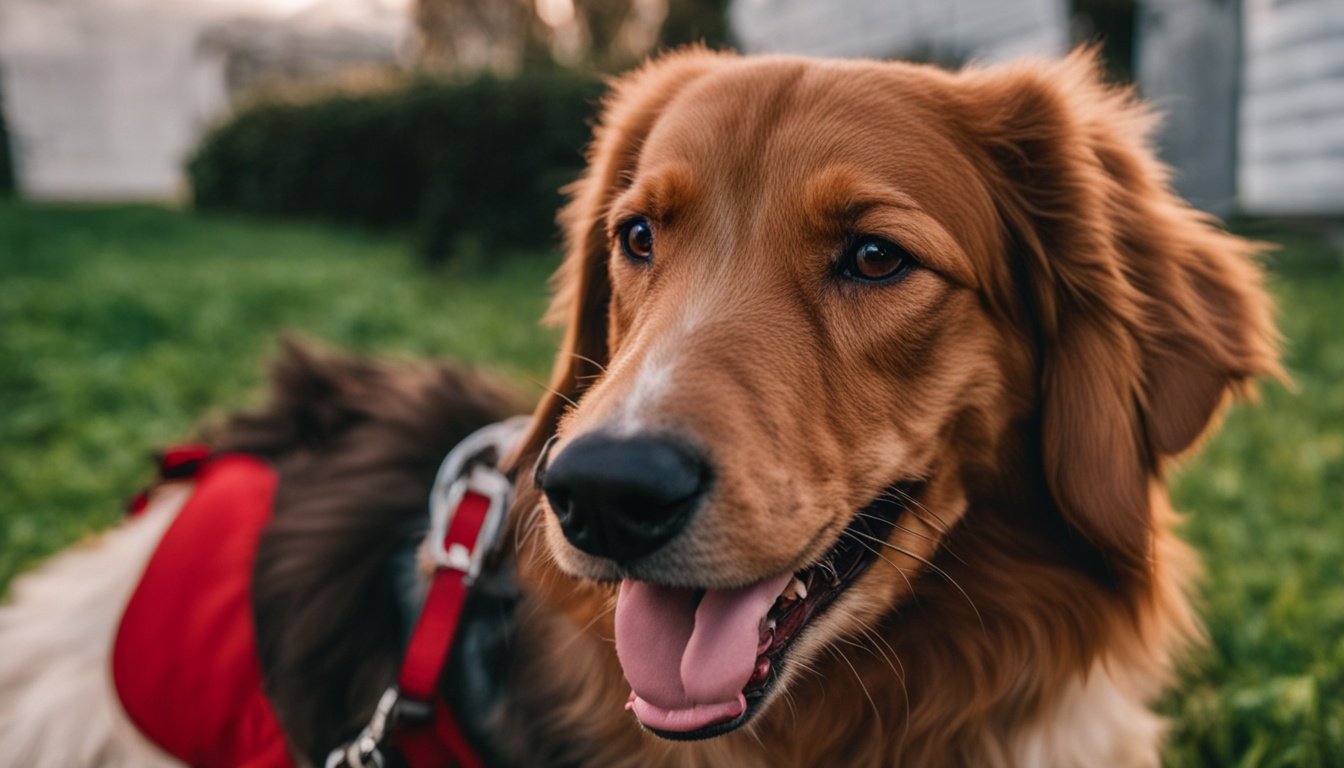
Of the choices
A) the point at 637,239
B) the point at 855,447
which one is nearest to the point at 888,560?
the point at 855,447

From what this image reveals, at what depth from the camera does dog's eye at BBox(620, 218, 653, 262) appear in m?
2.31

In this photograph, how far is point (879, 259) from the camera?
2074 mm

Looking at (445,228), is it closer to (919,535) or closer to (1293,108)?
(1293,108)

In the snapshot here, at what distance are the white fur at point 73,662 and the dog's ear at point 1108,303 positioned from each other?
237 cm

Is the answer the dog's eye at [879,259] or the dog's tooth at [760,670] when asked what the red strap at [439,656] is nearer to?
the dog's tooth at [760,670]

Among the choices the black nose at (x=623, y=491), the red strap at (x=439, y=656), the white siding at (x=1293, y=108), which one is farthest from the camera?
the white siding at (x=1293, y=108)

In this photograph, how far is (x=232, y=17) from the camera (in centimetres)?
2688

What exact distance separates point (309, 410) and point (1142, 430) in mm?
2254

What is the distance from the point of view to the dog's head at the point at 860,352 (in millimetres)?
1756

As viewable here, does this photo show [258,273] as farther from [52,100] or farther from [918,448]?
[52,100]

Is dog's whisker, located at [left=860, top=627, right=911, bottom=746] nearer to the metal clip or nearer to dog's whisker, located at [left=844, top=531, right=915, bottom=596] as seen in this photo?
dog's whisker, located at [left=844, top=531, right=915, bottom=596]

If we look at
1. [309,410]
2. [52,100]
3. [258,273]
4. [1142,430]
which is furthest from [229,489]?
[52,100]

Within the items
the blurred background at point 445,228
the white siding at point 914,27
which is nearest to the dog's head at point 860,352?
the blurred background at point 445,228

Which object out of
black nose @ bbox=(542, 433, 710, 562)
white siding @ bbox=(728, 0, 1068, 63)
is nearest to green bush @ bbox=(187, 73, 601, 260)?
white siding @ bbox=(728, 0, 1068, 63)
